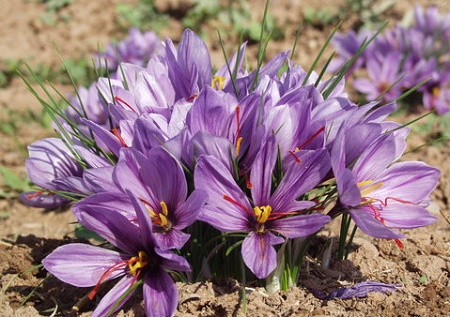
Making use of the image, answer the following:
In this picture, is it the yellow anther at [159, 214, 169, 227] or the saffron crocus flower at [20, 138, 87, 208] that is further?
the saffron crocus flower at [20, 138, 87, 208]

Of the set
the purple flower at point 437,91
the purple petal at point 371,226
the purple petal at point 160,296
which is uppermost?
the purple petal at point 371,226

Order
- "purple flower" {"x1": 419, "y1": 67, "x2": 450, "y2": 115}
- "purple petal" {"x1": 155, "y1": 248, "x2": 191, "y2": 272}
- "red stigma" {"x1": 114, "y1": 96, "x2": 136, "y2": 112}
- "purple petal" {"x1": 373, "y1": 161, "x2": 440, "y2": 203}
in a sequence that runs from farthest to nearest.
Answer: "purple flower" {"x1": 419, "y1": 67, "x2": 450, "y2": 115}, "red stigma" {"x1": 114, "y1": 96, "x2": 136, "y2": 112}, "purple petal" {"x1": 373, "y1": 161, "x2": 440, "y2": 203}, "purple petal" {"x1": 155, "y1": 248, "x2": 191, "y2": 272}

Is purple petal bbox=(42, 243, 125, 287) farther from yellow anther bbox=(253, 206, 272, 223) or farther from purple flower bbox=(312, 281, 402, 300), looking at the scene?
purple flower bbox=(312, 281, 402, 300)

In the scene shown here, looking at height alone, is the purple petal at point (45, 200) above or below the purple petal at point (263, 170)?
below

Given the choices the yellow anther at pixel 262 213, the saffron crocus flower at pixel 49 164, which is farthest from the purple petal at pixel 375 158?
the saffron crocus flower at pixel 49 164

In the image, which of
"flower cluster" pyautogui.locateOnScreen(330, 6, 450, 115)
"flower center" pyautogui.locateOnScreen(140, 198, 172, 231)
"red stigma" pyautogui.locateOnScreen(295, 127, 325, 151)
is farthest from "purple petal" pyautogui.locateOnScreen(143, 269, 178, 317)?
"flower cluster" pyautogui.locateOnScreen(330, 6, 450, 115)

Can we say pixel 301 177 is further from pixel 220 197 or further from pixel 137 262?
pixel 137 262

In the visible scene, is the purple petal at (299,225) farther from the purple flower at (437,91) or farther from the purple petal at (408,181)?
the purple flower at (437,91)
